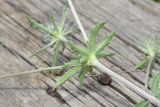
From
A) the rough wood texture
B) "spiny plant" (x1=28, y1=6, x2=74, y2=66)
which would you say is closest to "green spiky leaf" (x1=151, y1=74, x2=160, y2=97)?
the rough wood texture

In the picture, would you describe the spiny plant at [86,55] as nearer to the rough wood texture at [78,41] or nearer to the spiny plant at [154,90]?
the rough wood texture at [78,41]

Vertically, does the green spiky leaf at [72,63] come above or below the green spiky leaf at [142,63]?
above

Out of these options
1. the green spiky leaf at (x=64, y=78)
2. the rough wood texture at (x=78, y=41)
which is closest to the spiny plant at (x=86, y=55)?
the green spiky leaf at (x=64, y=78)

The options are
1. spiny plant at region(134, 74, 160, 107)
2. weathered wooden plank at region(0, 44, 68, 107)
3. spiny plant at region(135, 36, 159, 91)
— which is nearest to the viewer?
spiny plant at region(134, 74, 160, 107)

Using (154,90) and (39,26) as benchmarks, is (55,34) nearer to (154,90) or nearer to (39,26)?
(39,26)

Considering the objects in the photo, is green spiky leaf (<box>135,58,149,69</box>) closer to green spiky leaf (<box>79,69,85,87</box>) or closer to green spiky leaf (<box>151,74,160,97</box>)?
green spiky leaf (<box>151,74,160,97</box>)

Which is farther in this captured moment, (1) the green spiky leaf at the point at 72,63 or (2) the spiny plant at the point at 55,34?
(2) the spiny plant at the point at 55,34

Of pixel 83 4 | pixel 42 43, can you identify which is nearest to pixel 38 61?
pixel 42 43

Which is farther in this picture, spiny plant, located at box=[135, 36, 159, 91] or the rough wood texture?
spiny plant, located at box=[135, 36, 159, 91]
